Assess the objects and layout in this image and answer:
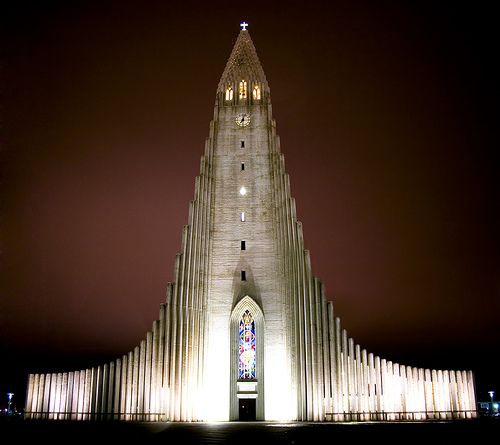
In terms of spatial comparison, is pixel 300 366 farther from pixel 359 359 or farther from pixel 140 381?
pixel 140 381

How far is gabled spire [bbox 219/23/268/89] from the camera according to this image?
3762 cm

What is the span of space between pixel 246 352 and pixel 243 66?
20107 mm

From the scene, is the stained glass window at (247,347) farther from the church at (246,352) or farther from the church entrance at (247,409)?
the church entrance at (247,409)

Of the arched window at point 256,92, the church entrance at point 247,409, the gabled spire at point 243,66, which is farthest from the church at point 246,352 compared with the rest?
the gabled spire at point 243,66

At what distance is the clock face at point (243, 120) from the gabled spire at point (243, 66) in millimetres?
2852

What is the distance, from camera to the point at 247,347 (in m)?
31.8

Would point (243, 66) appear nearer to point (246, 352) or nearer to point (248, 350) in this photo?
point (248, 350)

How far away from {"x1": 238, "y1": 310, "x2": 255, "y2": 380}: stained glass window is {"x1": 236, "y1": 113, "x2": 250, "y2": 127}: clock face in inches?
503

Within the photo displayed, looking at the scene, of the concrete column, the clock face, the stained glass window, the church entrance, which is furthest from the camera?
the clock face

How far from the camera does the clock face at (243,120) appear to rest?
36.1 meters

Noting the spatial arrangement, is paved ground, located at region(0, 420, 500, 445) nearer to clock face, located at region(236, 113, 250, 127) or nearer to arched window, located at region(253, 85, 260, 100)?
clock face, located at region(236, 113, 250, 127)

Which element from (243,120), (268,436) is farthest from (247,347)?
(268,436)

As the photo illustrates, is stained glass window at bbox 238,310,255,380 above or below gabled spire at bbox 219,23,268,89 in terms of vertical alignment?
below

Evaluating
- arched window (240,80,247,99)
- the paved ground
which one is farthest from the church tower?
the paved ground
